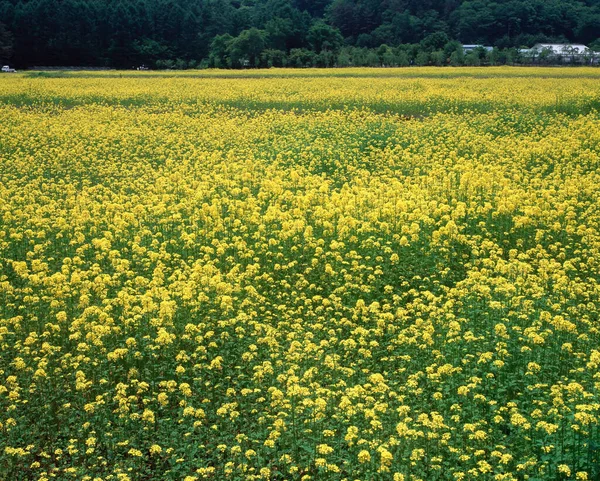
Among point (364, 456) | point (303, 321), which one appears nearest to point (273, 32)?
point (303, 321)

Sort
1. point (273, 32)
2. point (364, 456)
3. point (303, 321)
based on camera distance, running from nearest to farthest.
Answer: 1. point (364, 456)
2. point (303, 321)
3. point (273, 32)

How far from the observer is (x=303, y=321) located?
8.60 m

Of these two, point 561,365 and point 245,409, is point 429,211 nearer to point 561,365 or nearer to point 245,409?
point 561,365

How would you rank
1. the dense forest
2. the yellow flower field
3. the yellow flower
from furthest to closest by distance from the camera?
1. the dense forest
2. the yellow flower field
3. the yellow flower

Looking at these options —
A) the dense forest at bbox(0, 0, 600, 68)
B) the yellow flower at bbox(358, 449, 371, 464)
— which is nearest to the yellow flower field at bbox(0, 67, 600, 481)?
the yellow flower at bbox(358, 449, 371, 464)

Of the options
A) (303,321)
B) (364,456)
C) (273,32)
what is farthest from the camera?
(273,32)

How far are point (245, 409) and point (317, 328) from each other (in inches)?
64.6

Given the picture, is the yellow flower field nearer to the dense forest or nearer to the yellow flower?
the yellow flower

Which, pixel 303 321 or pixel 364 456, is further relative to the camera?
pixel 303 321

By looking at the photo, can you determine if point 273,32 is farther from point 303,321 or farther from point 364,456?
point 364,456

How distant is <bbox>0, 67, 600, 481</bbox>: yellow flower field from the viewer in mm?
6055

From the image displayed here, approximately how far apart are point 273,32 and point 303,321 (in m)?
67.5

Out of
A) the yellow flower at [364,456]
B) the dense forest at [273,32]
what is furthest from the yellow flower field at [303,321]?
the dense forest at [273,32]

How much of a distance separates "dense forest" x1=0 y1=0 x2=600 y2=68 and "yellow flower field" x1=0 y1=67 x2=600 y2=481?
5085 centimetres
